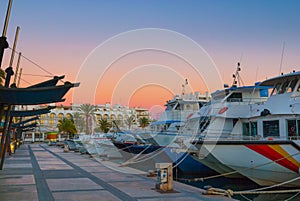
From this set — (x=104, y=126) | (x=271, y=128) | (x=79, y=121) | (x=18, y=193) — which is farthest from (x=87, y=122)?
(x=18, y=193)

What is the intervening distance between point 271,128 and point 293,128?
105 cm

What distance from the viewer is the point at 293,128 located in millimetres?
13164

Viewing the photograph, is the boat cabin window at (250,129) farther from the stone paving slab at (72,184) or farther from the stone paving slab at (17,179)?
the stone paving slab at (17,179)

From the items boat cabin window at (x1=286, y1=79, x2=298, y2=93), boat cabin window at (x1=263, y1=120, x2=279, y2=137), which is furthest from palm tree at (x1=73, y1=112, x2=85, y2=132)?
boat cabin window at (x1=286, y1=79, x2=298, y2=93)

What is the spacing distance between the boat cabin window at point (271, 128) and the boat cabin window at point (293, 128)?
1.80ft

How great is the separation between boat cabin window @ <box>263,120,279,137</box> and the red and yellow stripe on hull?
1609 millimetres

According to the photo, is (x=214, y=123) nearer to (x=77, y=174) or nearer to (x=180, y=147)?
(x=180, y=147)

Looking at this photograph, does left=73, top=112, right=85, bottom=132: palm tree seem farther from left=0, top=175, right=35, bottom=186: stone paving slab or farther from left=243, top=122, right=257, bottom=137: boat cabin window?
left=0, top=175, right=35, bottom=186: stone paving slab

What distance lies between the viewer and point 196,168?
60.0ft

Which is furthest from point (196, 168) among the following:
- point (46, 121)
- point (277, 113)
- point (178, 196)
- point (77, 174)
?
point (46, 121)

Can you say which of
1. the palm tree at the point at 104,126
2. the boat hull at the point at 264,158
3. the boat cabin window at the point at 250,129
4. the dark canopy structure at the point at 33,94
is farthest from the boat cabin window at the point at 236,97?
the palm tree at the point at 104,126

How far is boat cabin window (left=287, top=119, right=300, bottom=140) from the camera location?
1289 cm

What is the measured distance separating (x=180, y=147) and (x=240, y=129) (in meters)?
3.16

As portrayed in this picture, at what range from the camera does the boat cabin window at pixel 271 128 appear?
13.8m
